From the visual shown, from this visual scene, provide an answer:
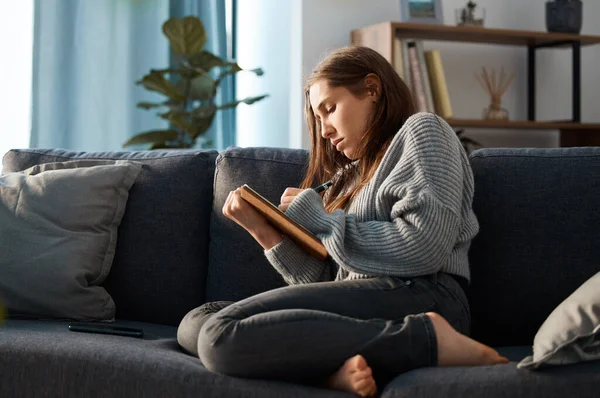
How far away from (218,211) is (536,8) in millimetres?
2673

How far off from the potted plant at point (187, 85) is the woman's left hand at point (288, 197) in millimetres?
1753

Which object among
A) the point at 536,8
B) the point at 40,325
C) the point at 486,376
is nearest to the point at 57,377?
the point at 40,325

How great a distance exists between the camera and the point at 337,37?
4.04 m

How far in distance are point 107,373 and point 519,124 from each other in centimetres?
280

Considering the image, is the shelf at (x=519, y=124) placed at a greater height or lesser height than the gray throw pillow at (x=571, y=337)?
greater

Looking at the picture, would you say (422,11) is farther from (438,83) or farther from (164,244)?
(164,244)

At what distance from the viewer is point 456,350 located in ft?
5.20

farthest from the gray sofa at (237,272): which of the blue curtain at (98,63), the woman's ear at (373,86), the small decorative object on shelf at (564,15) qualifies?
the small decorative object on shelf at (564,15)

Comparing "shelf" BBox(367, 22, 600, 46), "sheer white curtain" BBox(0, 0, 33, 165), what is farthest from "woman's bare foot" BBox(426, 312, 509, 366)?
"sheer white curtain" BBox(0, 0, 33, 165)

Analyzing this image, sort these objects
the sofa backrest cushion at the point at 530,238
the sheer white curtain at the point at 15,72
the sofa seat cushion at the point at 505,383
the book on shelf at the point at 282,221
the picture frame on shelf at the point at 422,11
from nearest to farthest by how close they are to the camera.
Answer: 1. the sofa seat cushion at the point at 505,383
2. the book on shelf at the point at 282,221
3. the sofa backrest cushion at the point at 530,238
4. the sheer white curtain at the point at 15,72
5. the picture frame on shelf at the point at 422,11

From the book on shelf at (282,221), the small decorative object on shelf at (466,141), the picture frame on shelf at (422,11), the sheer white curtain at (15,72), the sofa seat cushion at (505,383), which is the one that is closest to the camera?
the sofa seat cushion at (505,383)

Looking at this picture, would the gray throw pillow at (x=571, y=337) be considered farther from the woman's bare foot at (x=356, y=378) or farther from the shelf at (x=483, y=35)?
the shelf at (x=483, y=35)

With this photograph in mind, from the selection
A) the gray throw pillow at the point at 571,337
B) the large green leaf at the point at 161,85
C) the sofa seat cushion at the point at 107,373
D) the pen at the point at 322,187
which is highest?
the large green leaf at the point at 161,85

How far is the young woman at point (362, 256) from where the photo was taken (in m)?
1.56
